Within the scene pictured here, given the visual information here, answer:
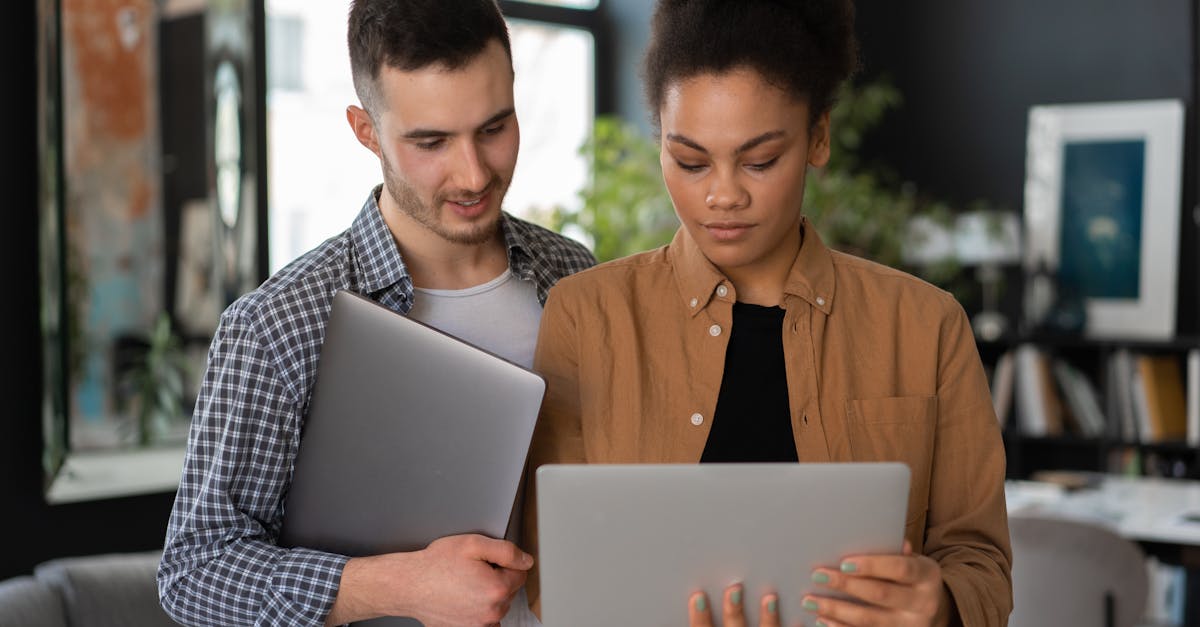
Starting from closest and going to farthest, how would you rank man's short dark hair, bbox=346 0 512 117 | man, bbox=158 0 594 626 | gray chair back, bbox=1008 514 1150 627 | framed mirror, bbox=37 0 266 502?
man, bbox=158 0 594 626
man's short dark hair, bbox=346 0 512 117
gray chair back, bbox=1008 514 1150 627
framed mirror, bbox=37 0 266 502

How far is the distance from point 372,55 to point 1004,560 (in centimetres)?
100

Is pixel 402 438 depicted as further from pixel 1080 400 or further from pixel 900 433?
pixel 1080 400

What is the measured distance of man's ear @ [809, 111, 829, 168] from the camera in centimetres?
147

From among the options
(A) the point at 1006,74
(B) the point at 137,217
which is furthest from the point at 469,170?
(A) the point at 1006,74

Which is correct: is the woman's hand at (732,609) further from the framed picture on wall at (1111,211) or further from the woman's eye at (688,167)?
the framed picture on wall at (1111,211)

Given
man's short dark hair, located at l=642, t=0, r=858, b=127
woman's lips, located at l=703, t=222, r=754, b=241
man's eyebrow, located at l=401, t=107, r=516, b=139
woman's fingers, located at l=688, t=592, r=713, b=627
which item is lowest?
woman's fingers, located at l=688, t=592, r=713, b=627

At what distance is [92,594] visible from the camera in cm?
285

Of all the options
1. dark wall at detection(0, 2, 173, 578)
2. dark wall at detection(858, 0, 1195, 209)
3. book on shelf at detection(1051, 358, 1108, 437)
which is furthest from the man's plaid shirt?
dark wall at detection(858, 0, 1195, 209)

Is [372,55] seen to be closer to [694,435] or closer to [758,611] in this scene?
[694,435]

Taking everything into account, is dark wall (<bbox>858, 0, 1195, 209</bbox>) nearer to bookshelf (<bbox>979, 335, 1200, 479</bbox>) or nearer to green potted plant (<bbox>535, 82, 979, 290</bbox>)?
green potted plant (<bbox>535, 82, 979, 290</bbox>)

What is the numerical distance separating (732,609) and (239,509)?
657 mm

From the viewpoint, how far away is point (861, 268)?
1.53 m

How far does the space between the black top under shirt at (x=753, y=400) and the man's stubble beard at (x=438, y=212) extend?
1.22ft

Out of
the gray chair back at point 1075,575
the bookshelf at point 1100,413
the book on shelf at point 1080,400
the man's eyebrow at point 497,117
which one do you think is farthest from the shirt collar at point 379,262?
the book on shelf at point 1080,400
